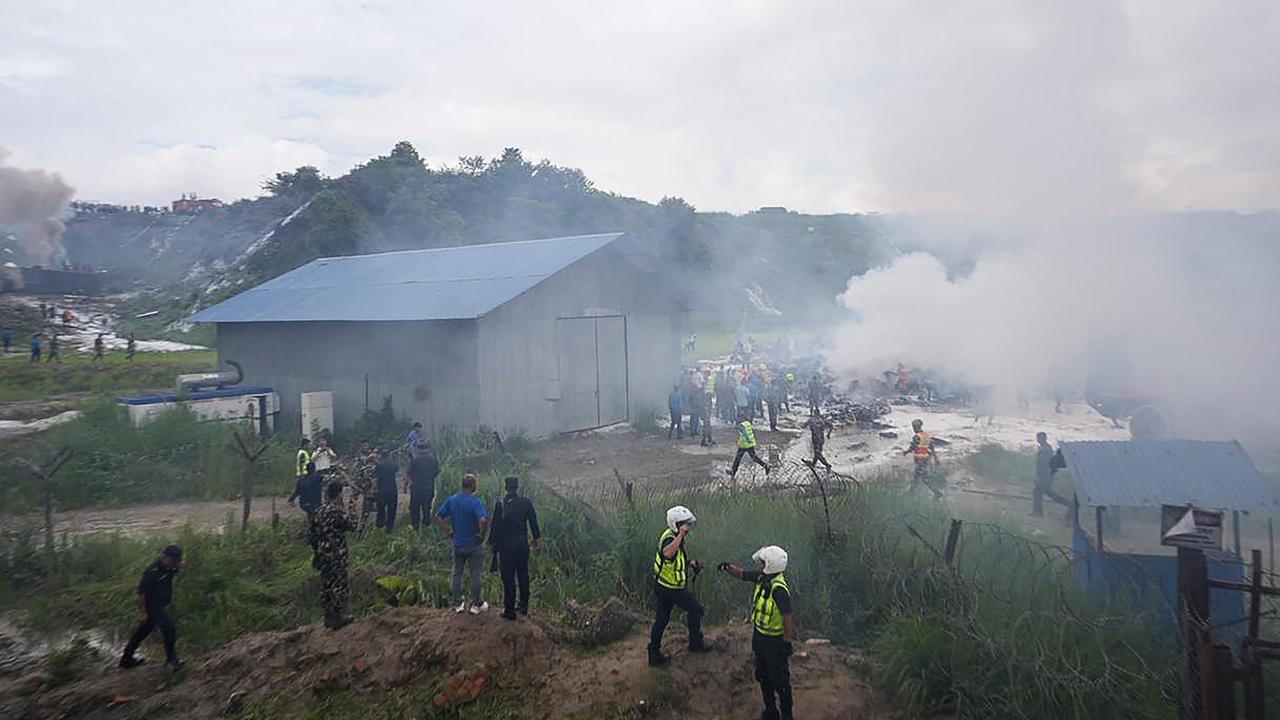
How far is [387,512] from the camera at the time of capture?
10930 millimetres

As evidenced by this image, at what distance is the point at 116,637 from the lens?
8.31 m

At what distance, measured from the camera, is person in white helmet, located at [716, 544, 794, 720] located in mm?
6008

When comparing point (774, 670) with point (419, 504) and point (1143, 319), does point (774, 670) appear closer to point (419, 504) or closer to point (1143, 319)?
point (419, 504)

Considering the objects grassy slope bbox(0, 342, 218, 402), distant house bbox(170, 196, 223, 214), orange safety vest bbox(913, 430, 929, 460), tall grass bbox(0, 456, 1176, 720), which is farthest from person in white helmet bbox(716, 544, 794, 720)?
distant house bbox(170, 196, 223, 214)

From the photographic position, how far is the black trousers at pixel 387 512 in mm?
10898

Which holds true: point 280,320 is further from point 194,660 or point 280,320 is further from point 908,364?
point 908,364

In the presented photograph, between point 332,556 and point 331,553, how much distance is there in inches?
1.3

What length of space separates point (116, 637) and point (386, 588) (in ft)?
9.43

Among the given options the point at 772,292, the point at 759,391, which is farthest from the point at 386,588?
the point at 772,292

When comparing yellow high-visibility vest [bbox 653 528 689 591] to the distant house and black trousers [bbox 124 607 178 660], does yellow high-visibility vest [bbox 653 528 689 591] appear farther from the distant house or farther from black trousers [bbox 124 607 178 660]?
the distant house

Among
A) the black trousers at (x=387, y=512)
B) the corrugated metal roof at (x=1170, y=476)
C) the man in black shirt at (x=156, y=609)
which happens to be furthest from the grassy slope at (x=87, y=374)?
the corrugated metal roof at (x=1170, y=476)

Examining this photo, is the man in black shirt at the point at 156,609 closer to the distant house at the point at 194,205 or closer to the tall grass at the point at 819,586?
the tall grass at the point at 819,586

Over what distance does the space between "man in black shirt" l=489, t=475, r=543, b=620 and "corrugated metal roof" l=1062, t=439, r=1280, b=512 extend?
535 cm

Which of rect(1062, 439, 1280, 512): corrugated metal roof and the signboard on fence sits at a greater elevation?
rect(1062, 439, 1280, 512): corrugated metal roof
